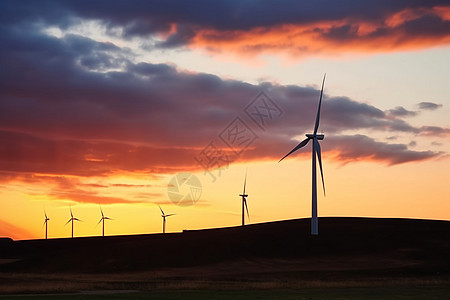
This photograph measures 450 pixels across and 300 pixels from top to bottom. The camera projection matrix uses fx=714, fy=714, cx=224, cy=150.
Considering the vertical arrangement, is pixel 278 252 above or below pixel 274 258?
above

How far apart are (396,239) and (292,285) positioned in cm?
A: 6496

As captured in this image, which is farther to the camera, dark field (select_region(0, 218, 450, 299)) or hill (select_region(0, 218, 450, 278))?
hill (select_region(0, 218, 450, 278))

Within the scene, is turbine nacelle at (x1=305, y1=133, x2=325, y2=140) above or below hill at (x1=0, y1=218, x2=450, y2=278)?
above

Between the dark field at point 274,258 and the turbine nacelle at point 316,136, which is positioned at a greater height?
the turbine nacelle at point 316,136

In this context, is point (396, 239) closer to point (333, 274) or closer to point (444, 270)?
point (444, 270)

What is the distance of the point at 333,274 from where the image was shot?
293 ft

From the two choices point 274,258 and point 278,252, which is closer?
point 274,258

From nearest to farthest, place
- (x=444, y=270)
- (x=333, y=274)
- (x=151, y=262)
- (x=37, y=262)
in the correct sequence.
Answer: (x=333, y=274) → (x=444, y=270) → (x=151, y=262) → (x=37, y=262)

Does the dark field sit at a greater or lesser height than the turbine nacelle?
lesser

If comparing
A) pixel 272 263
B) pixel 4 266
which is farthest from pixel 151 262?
pixel 4 266

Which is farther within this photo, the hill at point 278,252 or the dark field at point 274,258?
the hill at point 278,252

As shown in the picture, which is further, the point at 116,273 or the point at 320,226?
the point at 320,226

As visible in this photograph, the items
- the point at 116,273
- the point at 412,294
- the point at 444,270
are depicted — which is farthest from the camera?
the point at 116,273

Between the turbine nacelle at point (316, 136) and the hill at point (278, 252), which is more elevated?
the turbine nacelle at point (316, 136)
